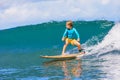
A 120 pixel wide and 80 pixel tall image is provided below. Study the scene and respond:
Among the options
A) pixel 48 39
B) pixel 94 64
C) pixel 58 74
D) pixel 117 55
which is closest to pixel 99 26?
pixel 48 39

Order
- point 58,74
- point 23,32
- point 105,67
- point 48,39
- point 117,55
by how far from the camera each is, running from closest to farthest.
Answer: point 58,74, point 105,67, point 117,55, point 48,39, point 23,32

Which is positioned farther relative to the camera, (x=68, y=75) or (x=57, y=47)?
(x=57, y=47)

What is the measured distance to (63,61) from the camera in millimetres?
18547

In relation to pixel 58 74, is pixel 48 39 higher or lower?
higher

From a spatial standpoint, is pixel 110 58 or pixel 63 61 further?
pixel 63 61

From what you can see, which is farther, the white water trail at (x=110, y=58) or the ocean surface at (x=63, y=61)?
the ocean surface at (x=63, y=61)

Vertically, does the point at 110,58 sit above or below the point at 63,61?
below

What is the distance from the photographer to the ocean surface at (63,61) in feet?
46.1

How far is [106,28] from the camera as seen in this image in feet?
102

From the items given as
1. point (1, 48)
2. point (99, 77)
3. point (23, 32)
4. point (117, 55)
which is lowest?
point (99, 77)

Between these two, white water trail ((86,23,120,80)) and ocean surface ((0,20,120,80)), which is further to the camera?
ocean surface ((0,20,120,80))

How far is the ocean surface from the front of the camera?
14062mm

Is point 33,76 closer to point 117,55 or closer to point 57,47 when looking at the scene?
point 117,55

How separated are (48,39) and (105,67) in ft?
51.3
